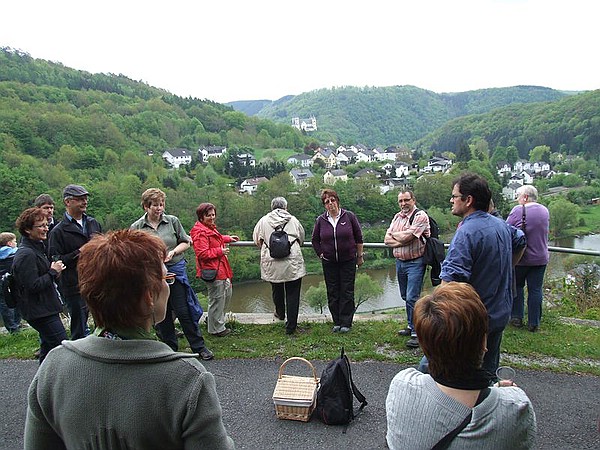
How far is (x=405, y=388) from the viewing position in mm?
1637

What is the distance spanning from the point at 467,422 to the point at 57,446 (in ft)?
4.16

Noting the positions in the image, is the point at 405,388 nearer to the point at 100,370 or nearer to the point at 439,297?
the point at 439,297

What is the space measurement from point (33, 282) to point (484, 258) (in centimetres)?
324

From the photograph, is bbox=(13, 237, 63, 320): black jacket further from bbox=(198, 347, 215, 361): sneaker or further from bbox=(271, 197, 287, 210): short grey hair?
bbox=(271, 197, 287, 210): short grey hair

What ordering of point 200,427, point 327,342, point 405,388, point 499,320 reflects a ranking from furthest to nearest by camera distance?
point 327,342 → point 499,320 → point 405,388 → point 200,427

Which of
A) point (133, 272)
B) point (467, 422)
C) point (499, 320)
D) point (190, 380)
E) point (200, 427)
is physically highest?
point (133, 272)

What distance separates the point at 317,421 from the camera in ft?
10.8

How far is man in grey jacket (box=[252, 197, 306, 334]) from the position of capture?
4887 mm

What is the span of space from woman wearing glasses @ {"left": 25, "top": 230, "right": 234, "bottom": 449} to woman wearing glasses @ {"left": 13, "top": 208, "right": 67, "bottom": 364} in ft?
8.22

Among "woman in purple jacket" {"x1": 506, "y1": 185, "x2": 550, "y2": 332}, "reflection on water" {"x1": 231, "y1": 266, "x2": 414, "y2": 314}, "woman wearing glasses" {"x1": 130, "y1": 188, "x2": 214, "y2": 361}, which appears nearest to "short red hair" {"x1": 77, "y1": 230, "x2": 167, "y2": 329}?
"woman wearing glasses" {"x1": 130, "y1": 188, "x2": 214, "y2": 361}

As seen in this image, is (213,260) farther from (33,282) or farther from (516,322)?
(516,322)

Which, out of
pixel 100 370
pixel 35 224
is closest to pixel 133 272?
pixel 100 370

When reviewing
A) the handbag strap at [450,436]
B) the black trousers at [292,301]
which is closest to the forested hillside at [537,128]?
the black trousers at [292,301]

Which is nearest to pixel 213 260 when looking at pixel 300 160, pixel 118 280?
pixel 118 280
